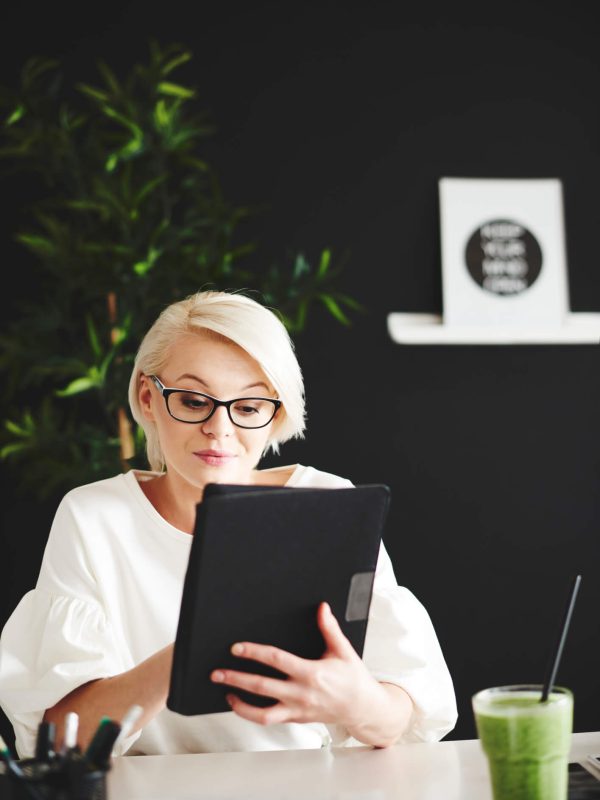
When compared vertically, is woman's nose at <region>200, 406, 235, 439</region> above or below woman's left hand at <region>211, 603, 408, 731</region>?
above

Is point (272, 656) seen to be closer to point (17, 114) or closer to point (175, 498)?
point (175, 498)

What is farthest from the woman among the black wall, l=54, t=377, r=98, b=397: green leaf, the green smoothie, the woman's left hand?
the black wall

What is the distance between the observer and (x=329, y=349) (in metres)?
3.38

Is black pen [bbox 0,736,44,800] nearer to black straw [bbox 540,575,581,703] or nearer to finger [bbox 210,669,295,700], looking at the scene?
finger [bbox 210,669,295,700]

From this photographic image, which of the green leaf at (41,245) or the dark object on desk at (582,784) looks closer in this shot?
the dark object on desk at (582,784)

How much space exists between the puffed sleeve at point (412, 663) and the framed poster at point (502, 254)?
197 cm

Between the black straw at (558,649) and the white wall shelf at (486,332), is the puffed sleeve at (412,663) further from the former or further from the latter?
the white wall shelf at (486,332)

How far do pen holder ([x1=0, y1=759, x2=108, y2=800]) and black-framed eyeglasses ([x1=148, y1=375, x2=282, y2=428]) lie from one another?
775 mm

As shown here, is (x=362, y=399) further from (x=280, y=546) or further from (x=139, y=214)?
(x=280, y=546)

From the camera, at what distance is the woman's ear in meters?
1.67

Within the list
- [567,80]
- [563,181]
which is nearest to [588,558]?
[563,181]

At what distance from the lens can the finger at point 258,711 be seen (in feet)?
3.71

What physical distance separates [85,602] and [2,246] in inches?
81.0

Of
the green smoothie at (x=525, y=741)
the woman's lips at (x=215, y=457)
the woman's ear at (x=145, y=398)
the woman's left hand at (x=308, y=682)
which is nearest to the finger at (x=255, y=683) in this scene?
the woman's left hand at (x=308, y=682)
